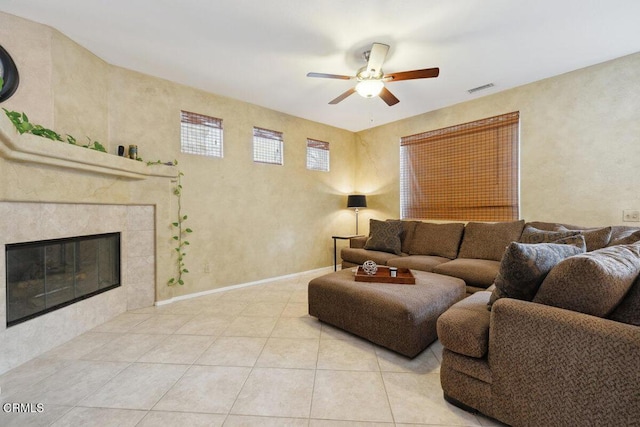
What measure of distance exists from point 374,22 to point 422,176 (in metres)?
2.55

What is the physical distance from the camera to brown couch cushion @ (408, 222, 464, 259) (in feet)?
11.3

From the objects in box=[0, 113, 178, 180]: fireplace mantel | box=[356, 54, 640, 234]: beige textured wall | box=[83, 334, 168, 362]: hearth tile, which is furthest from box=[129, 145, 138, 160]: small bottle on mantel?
box=[356, 54, 640, 234]: beige textured wall

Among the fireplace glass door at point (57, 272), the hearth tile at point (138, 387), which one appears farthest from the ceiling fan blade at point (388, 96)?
the fireplace glass door at point (57, 272)

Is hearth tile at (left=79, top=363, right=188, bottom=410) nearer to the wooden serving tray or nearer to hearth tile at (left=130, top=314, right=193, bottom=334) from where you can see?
hearth tile at (left=130, top=314, right=193, bottom=334)

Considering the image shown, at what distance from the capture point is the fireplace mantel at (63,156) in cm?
165

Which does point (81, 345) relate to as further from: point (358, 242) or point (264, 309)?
Answer: point (358, 242)

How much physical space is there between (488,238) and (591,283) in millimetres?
2257

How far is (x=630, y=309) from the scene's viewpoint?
1.07 metres

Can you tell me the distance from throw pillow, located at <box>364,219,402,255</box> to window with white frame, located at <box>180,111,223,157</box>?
8.20 feet

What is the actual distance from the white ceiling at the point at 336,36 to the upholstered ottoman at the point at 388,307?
2192 millimetres

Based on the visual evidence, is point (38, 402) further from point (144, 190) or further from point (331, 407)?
point (144, 190)

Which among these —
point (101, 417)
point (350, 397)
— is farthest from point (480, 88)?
point (101, 417)

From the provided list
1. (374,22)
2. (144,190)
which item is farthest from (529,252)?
(144,190)

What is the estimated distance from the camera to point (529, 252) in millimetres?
1250
